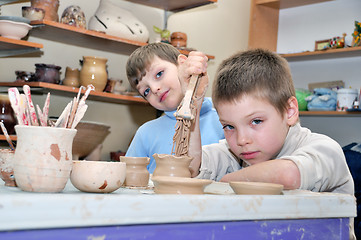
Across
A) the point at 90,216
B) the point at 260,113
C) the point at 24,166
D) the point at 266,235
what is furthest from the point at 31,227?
the point at 260,113

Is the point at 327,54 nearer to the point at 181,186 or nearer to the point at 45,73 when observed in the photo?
the point at 45,73

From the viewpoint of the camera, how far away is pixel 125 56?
12.1ft

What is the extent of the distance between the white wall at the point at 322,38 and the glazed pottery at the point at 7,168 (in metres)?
3.54

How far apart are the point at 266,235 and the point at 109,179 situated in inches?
11.1

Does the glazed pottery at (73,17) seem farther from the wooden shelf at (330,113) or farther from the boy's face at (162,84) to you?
the wooden shelf at (330,113)

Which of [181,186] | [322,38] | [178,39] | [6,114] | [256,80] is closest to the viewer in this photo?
[181,186]

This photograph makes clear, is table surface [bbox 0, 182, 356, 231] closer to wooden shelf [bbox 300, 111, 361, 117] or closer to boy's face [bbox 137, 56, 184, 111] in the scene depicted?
boy's face [bbox 137, 56, 184, 111]

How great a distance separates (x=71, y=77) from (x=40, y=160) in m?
2.48

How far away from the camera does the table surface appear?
21.5 inches

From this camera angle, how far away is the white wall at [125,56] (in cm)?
326

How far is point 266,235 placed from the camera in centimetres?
73

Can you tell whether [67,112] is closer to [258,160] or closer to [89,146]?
[258,160]

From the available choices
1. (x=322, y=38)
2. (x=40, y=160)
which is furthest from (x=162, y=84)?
(x=322, y=38)

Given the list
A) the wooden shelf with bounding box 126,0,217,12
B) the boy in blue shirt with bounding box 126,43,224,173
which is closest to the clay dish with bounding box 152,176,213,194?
the boy in blue shirt with bounding box 126,43,224,173
